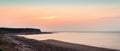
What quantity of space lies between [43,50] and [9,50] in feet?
16.7

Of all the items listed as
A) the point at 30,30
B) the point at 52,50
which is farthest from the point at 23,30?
the point at 52,50

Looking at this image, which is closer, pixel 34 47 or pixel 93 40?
pixel 34 47

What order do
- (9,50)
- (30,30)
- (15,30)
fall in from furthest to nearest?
1. (30,30)
2. (15,30)
3. (9,50)

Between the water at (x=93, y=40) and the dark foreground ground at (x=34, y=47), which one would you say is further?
the water at (x=93, y=40)

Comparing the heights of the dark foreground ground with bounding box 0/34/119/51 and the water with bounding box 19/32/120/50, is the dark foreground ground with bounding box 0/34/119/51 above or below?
above

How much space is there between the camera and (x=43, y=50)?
26.0 metres

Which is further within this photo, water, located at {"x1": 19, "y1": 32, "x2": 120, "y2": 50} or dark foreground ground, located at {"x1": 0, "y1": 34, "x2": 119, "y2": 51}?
water, located at {"x1": 19, "y1": 32, "x2": 120, "y2": 50}

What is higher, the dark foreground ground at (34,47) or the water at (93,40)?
the dark foreground ground at (34,47)

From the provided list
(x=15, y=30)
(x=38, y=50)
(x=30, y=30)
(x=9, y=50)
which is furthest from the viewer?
(x=30, y=30)

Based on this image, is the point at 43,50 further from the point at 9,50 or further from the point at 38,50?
the point at 9,50

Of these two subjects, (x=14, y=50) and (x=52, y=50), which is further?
(x=52, y=50)

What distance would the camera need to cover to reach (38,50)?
2595 centimetres

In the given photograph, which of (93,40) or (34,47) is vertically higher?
(34,47)

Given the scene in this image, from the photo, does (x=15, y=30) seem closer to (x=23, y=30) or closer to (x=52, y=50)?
Result: (x=23, y=30)
